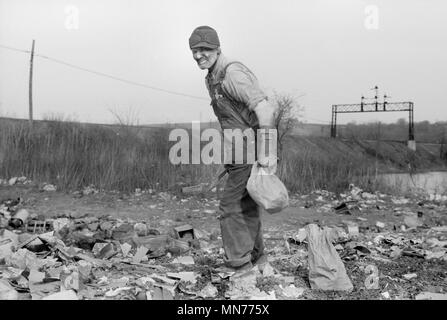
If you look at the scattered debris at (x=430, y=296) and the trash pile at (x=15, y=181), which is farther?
the trash pile at (x=15, y=181)

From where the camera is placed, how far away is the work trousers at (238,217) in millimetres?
3303

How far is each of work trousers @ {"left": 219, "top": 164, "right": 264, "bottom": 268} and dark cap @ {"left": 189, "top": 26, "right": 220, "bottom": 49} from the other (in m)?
0.86

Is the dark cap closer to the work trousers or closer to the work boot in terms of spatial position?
the work trousers

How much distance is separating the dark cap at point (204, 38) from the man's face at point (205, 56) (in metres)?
0.04

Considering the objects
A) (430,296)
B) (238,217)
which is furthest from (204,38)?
(430,296)

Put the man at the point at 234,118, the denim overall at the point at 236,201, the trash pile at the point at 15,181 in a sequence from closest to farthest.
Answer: the man at the point at 234,118
the denim overall at the point at 236,201
the trash pile at the point at 15,181

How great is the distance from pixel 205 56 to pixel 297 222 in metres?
4.15

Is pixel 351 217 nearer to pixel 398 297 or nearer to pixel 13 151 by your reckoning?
pixel 398 297

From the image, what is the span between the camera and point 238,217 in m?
3.31

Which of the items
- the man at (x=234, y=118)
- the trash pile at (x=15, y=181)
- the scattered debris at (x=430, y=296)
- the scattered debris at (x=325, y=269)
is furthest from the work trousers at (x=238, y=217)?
the trash pile at (x=15, y=181)

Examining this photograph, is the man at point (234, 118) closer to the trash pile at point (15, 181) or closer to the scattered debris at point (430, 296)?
the scattered debris at point (430, 296)

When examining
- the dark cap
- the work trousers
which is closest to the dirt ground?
the work trousers

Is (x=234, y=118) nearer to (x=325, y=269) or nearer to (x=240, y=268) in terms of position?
(x=240, y=268)

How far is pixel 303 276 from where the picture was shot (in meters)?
3.46
